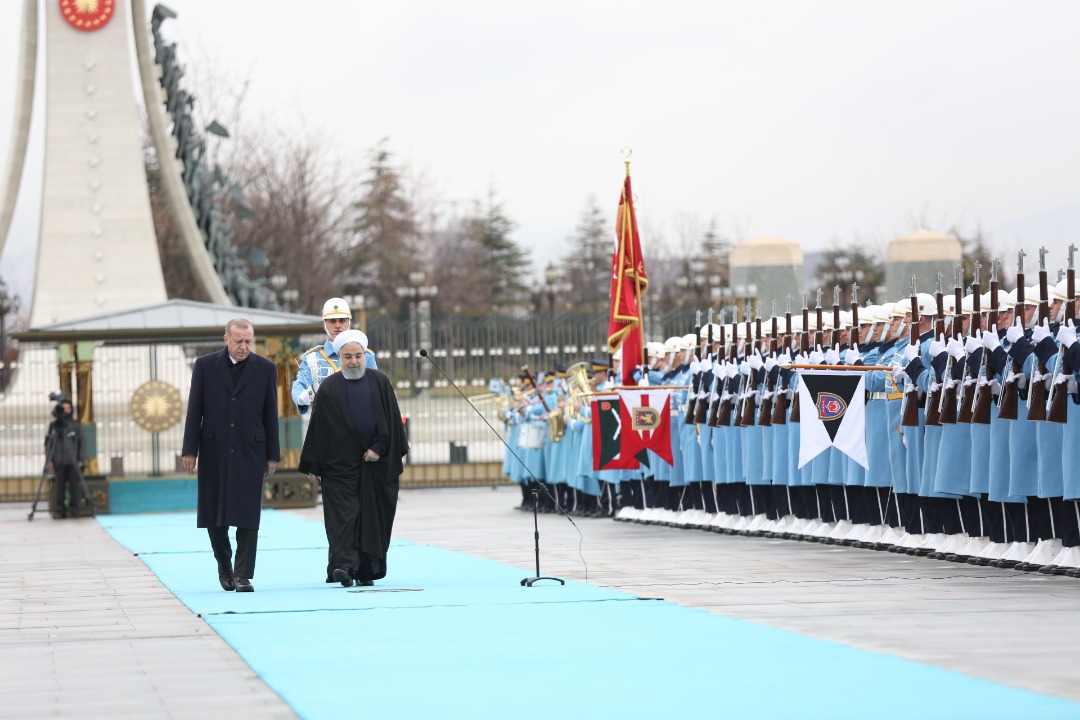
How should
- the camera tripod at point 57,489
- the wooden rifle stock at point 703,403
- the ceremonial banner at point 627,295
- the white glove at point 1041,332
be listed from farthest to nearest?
the camera tripod at point 57,489
the ceremonial banner at point 627,295
the wooden rifle stock at point 703,403
the white glove at point 1041,332

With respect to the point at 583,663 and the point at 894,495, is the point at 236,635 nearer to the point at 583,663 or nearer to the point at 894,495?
the point at 583,663

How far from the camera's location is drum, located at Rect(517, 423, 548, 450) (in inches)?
856

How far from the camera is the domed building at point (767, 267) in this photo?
132 ft

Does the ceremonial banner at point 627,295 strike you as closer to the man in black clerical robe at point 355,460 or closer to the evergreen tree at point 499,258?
the man in black clerical robe at point 355,460

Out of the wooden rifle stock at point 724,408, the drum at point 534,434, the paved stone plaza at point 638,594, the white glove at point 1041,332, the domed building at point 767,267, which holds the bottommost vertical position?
the paved stone plaza at point 638,594

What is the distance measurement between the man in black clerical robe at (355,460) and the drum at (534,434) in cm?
1001

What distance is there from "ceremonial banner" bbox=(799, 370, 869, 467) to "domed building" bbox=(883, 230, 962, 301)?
25217 millimetres

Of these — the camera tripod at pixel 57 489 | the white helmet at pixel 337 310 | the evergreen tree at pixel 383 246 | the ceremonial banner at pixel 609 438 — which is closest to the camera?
the white helmet at pixel 337 310

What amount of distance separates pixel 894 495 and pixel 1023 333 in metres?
2.57

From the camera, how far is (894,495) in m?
13.8

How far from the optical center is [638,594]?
10281mm

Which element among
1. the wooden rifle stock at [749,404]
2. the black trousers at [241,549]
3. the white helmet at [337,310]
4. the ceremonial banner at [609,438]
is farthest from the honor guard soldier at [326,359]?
the ceremonial banner at [609,438]

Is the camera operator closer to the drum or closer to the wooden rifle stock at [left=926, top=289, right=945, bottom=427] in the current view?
the drum

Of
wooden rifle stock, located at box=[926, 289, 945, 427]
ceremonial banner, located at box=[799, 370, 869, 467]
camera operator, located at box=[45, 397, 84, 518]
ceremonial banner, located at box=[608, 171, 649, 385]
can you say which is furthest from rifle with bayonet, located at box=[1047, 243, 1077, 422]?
camera operator, located at box=[45, 397, 84, 518]
